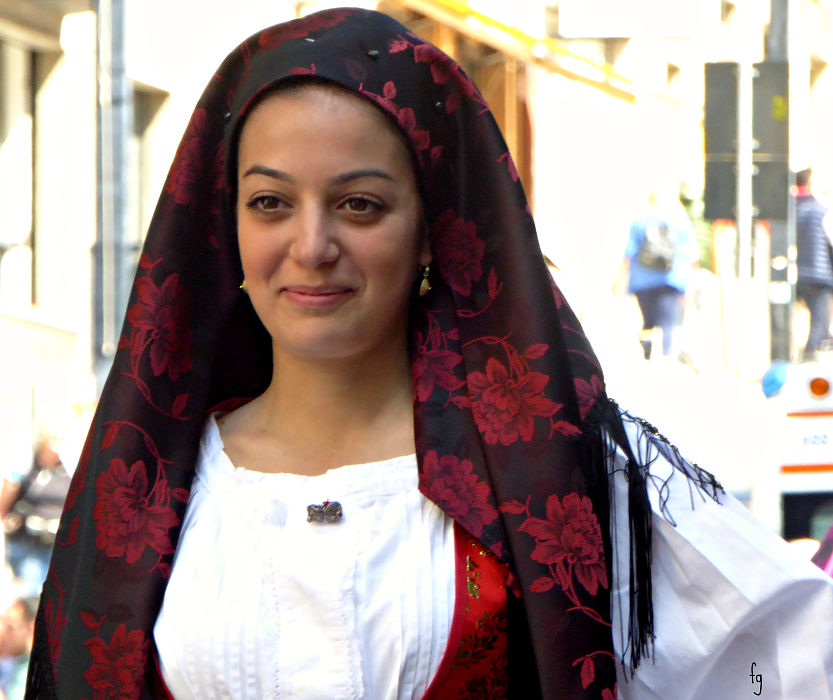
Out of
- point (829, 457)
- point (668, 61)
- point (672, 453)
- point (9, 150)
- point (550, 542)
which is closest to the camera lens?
point (550, 542)

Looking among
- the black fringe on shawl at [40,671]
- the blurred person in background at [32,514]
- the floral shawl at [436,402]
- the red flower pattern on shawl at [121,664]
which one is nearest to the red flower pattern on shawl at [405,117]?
the floral shawl at [436,402]

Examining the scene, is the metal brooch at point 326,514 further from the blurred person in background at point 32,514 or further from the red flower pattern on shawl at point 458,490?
the blurred person in background at point 32,514

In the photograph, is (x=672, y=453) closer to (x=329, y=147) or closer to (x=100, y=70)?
(x=329, y=147)

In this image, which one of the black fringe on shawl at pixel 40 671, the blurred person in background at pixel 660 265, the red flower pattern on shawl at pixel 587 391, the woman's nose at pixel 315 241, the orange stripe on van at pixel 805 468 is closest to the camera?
the woman's nose at pixel 315 241

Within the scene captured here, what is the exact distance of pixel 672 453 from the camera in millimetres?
2021

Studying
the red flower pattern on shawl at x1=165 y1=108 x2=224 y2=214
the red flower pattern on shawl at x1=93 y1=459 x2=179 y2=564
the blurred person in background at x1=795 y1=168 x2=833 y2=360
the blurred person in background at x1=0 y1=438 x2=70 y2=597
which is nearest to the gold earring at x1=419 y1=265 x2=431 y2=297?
the red flower pattern on shawl at x1=165 y1=108 x2=224 y2=214

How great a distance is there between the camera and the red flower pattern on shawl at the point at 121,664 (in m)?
1.92

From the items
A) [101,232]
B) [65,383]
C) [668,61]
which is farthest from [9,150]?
[668,61]

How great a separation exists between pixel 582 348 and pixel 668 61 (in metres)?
A: 14.4

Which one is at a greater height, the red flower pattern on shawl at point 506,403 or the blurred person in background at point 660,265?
the blurred person in background at point 660,265

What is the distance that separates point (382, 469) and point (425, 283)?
0.29 metres

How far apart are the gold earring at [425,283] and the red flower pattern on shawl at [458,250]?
4 centimetres

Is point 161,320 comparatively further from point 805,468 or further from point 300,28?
point 805,468

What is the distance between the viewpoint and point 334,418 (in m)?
2.05
